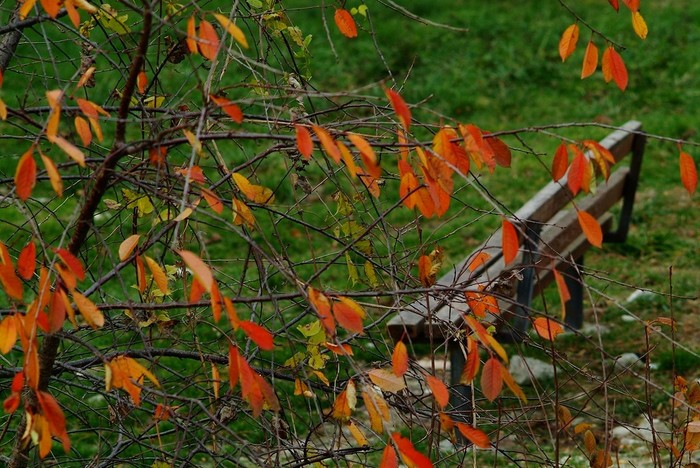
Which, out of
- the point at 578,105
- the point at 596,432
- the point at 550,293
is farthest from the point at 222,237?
the point at 578,105

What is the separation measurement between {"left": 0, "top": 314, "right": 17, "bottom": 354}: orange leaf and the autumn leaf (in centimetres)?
77

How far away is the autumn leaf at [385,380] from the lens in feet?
7.66

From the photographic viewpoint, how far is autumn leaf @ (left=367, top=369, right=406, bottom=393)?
91.9 inches

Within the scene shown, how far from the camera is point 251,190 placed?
2.63 meters

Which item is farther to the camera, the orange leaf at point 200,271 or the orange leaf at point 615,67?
the orange leaf at point 615,67

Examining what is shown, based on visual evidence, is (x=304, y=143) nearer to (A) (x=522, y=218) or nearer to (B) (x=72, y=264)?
(B) (x=72, y=264)

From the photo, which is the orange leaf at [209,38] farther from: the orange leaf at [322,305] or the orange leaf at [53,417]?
the orange leaf at [53,417]

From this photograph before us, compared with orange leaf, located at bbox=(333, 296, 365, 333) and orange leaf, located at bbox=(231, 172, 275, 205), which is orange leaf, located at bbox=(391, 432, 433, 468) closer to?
orange leaf, located at bbox=(333, 296, 365, 333)

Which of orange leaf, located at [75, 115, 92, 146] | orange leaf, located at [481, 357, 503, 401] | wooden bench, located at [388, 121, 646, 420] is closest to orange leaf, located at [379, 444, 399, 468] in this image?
orange leaf, located at [481, 357, 503, 401]

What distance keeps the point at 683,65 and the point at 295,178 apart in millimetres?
8902

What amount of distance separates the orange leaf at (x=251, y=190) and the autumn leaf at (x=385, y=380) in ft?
1.79

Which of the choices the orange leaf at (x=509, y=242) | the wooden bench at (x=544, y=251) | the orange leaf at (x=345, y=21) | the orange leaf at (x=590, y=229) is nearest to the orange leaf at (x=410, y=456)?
the orange leaf at (x=509, y=242)

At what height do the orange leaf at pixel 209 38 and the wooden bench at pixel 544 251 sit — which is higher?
the orange leaf at pixel 209 38

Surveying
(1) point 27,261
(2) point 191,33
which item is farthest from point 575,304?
(2) point 191,33
